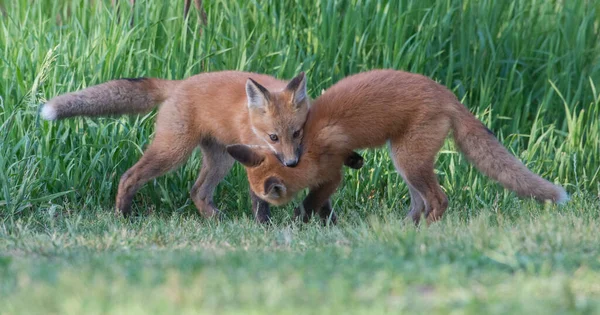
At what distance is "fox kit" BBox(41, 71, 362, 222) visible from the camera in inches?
256

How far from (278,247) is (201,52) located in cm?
342

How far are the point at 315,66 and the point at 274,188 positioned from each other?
2.16 meters

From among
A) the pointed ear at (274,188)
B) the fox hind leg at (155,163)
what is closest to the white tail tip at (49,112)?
the fox hind leg at (155,163)

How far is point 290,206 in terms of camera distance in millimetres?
7367

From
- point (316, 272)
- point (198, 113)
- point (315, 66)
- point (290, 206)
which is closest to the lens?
point (316, 272)

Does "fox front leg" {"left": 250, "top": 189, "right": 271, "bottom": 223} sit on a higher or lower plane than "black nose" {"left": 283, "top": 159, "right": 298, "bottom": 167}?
lower

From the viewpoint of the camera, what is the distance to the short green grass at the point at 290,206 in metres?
3.20

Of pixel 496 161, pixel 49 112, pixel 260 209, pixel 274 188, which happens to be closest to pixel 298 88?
pixel 274 188

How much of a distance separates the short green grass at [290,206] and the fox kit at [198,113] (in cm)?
44

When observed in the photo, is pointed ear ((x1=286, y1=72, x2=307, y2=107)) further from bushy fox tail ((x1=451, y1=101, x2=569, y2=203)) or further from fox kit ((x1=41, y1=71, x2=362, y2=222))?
bushy fox tail ((x1=451, y1=101, x2=569, y2=203))

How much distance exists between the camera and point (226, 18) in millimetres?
8055

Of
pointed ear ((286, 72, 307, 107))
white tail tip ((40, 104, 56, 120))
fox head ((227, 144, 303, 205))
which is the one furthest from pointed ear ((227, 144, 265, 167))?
white tail tip ((40, 104, 56, 120))

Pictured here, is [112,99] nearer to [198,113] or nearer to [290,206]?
[198,113]

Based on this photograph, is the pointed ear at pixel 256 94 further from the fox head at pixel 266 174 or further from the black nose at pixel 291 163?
the black nose at pixel 291 163
